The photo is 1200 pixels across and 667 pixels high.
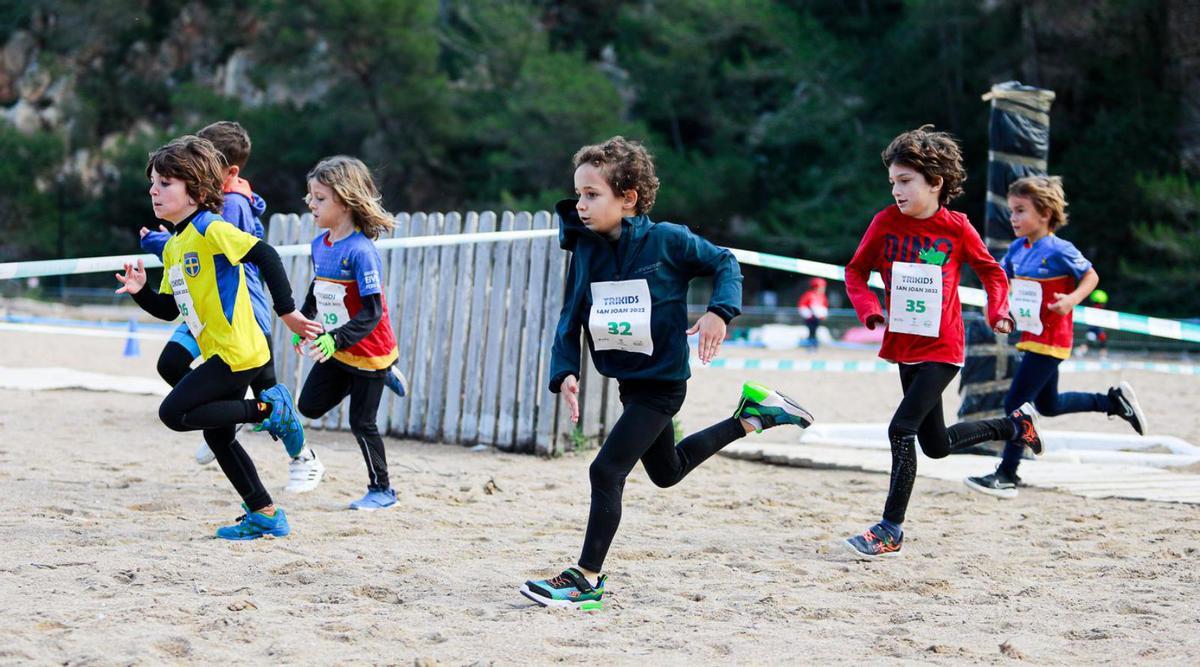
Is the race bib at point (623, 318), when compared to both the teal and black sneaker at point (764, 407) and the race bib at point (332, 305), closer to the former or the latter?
the teal and black sneaker at point (764, 407)

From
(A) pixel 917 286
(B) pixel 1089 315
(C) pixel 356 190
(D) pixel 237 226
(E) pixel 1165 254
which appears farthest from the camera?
(E) pixel 1165 254

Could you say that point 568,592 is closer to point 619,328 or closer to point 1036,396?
point 619,328

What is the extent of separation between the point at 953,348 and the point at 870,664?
2179mm

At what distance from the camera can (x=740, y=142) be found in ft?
129

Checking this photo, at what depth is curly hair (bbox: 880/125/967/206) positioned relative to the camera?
5.60 metres

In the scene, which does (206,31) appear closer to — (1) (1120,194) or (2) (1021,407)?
(1) (1120,194)

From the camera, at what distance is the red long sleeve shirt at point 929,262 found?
567 cm

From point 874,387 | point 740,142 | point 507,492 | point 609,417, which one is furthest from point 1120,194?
point 507,492

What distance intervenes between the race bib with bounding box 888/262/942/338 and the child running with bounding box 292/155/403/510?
2416 millimetres

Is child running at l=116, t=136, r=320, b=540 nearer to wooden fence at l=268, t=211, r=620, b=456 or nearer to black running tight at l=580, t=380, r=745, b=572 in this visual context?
black running tight at l=580, t=380, r=745, b=572

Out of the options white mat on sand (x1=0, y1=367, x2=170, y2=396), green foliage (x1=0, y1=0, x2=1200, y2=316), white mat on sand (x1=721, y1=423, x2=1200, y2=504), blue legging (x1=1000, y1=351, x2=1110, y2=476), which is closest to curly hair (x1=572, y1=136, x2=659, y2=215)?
blue legging (x1=1000, y1=351, x2=1110, y2=476)

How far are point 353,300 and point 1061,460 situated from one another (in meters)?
5.03

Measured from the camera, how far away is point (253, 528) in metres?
5.53

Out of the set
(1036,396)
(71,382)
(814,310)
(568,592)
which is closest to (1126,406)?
(1036,396)
